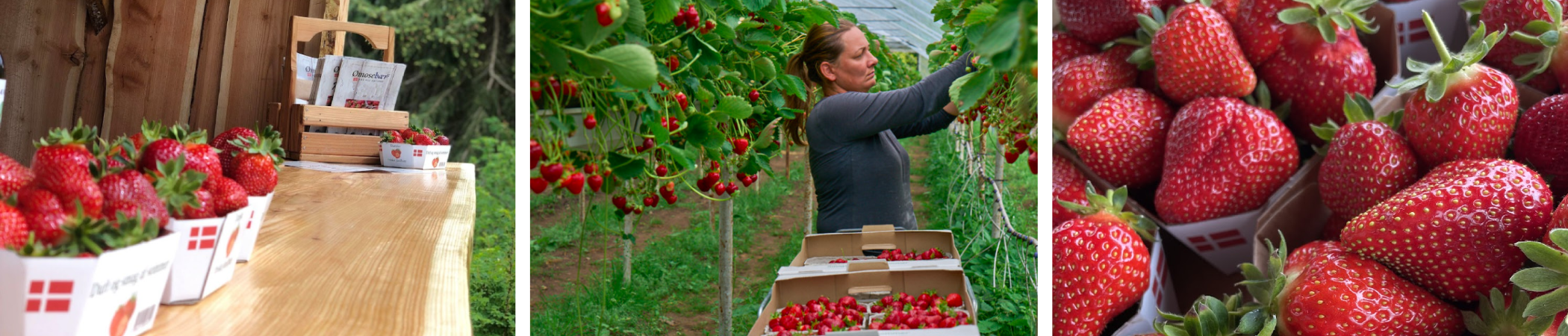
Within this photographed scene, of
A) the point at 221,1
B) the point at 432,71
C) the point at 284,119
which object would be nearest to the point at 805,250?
the point at 284,119

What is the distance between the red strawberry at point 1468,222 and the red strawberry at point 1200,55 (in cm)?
17

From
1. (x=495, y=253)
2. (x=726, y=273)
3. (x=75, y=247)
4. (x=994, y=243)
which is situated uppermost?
(x=75, y=247)

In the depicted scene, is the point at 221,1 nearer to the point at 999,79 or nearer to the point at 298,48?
the point at 298,48

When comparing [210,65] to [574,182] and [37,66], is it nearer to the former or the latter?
[37,66]

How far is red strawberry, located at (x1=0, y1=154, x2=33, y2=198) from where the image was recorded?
43cm

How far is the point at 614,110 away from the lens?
0.67 meters

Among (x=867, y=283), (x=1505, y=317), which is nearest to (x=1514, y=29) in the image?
(x=1505, y=317)

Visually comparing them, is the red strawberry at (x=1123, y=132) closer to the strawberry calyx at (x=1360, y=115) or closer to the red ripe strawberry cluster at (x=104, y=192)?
the strawberry calyx at (x=1360, y=115)

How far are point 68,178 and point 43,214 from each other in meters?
0.03

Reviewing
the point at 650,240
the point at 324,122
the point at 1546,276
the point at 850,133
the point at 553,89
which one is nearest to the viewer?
the point at 553,89

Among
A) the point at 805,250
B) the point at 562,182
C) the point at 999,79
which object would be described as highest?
the point at 999,79

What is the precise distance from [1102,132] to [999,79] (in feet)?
0.36

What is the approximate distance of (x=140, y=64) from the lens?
1528 mm

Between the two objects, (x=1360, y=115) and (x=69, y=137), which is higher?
(x=1360, y=115)
